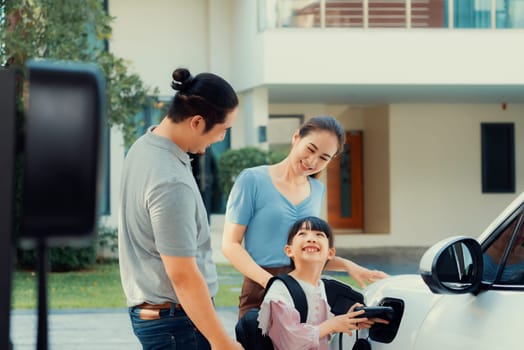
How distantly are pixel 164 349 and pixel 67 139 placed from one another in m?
2.34

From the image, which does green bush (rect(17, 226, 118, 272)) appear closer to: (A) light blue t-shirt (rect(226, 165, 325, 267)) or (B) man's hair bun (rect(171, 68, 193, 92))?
(A) light blue t-shirt (rect(226, 165, 325, 267))

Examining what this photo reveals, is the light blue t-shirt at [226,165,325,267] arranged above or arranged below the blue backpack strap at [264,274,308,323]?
above

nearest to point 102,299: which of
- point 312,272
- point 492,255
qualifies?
point 312,272

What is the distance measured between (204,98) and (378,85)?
16.8 metres

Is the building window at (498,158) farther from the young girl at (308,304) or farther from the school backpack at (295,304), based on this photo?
the school backpack at (295,304)

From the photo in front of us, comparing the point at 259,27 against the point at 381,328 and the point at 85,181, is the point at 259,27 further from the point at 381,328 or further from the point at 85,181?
the point at 85,181

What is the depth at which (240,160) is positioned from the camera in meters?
19.7

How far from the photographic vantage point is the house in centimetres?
1969

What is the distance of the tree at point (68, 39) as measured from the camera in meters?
15.4

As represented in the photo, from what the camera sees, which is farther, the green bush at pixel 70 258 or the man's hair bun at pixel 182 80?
the green bush at pixel 70 258

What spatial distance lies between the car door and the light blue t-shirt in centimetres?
115

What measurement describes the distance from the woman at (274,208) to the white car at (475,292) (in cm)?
104

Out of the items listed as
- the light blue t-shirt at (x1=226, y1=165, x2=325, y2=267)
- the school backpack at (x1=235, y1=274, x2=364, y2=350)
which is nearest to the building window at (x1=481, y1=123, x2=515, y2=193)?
the light blue t-shirt at (x1=226, y1=165, x2=325, y2=267)

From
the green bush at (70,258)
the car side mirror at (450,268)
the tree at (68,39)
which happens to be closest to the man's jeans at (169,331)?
the car side mirror at (450,268)
